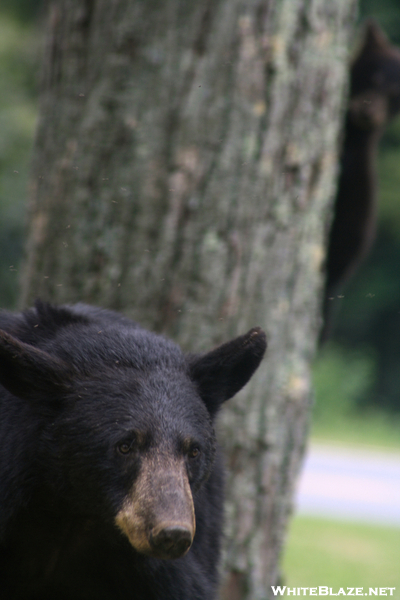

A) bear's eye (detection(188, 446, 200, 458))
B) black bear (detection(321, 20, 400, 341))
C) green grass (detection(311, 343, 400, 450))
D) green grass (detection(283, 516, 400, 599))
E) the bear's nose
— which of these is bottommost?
green grass (detection(311, 343, 400, 450))

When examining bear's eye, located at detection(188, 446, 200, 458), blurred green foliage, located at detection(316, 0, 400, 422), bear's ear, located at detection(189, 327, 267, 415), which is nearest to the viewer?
bear's eye, located at detection(188, 446, 200, 458)

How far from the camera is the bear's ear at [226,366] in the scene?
2430 millimetres

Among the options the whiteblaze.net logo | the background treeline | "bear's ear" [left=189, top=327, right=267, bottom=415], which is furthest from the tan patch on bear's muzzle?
the background treeline

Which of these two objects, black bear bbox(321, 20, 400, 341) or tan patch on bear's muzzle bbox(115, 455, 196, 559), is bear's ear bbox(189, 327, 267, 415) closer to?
tan patch on bear's muzzle bbox(115, 455, 196, 559)

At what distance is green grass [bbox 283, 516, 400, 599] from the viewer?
19.3 ft

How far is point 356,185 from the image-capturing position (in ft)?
20.7

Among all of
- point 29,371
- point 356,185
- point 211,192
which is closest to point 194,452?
point 29,371

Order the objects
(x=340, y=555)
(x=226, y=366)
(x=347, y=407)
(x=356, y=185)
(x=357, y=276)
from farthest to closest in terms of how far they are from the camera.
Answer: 1. (x=357, y=276)
2. (x=347, y=407)
3. (x=340, y=555)
4. (x=356, y=185)
5. (x=226, y=366)

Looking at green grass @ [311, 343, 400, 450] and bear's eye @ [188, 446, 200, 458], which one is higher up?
bear's eye @ [188, 446, 200, 458]

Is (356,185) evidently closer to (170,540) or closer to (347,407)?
(170,540)

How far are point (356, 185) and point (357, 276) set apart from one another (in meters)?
9.92

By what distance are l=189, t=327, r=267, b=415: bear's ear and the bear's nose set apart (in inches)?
23.2

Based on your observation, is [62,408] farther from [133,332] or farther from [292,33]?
[292,33]

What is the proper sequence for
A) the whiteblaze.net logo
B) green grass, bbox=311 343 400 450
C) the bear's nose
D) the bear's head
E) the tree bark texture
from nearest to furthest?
the bear's nose, the bear's head, the tree bark texture, the whiteblaze.net logo, green grass, bbox=311 343 400 450
